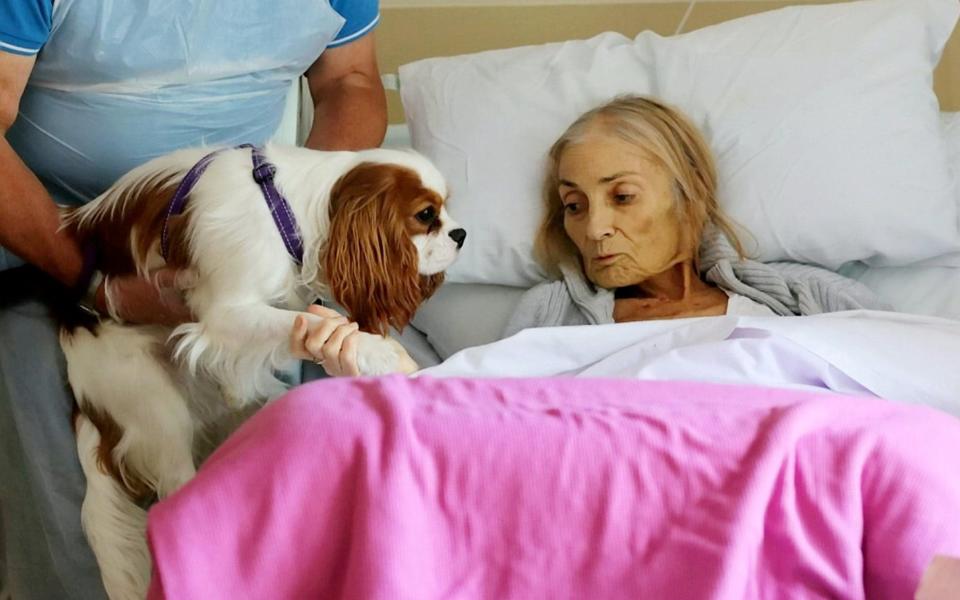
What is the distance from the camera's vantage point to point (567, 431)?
0.74m

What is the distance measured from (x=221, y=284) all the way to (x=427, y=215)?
26cm

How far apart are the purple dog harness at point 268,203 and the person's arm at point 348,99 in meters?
0.31

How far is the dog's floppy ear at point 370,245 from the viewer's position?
1.09 metres

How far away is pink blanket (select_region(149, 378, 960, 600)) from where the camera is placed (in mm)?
672

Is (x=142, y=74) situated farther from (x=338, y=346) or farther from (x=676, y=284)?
(x=676, y=284)

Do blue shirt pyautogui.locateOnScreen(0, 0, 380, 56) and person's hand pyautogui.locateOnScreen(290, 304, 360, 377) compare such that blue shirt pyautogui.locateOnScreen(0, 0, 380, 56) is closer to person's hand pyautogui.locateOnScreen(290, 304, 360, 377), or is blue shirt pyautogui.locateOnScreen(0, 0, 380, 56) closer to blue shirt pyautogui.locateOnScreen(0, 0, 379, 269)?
blue shirt pyautogui.locateOnScreen(0, 0, 379, 269)

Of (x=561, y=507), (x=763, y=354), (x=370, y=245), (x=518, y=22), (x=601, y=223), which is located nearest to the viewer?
(x=561, y=507)

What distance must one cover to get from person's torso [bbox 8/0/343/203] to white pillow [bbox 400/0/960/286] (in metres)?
0.28

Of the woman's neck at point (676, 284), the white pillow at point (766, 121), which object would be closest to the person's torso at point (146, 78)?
the white pillow at point (766, 121)

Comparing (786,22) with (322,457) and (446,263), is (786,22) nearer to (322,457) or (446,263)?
(446,263)

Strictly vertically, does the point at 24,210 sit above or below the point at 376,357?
above

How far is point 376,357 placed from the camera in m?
1.02

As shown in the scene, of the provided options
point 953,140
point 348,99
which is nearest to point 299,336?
point 348,99

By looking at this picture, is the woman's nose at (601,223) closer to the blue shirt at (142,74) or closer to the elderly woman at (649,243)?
the elderly woman at (649,243)
